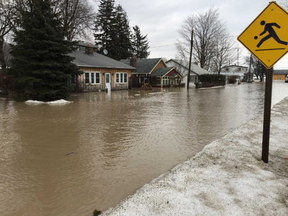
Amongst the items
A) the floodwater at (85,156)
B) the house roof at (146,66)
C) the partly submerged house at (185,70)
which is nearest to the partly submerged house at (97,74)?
the house roof at (146,66)

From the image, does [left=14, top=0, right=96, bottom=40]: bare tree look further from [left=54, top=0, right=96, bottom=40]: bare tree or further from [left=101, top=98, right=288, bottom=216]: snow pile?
[left=101, top=98, right=288, bottom=216]: snow pile

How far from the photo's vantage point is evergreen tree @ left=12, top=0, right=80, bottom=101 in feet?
45.2

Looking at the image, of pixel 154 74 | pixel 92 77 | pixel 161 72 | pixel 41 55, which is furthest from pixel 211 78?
pixel 41 55

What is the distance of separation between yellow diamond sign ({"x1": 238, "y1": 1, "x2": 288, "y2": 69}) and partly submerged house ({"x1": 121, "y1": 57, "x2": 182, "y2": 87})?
28.1 meters

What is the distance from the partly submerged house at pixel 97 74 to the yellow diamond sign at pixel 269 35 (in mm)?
19343

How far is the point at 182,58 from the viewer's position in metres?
48.2

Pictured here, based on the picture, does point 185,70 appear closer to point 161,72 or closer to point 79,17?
point 161,72

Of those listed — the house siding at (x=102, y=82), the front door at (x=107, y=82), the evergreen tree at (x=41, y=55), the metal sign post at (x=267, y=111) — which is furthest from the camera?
the front door at (x=107, y=82)

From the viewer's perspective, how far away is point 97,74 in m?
24.4

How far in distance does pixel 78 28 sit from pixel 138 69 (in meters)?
10.4

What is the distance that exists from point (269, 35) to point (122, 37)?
5142 centimetres

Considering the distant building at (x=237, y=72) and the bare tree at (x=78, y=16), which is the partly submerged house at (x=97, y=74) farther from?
the distant building at (x=237, y=72)

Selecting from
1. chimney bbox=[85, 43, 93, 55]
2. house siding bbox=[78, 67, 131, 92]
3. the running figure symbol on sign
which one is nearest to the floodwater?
the running figure symbol on sign

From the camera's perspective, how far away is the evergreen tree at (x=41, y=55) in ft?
45.2
